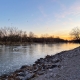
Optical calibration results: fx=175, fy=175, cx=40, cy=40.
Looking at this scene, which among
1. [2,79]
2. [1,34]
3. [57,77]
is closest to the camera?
[57,77]

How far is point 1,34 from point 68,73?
11376 cm

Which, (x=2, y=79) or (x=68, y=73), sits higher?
(x=68, y=73)

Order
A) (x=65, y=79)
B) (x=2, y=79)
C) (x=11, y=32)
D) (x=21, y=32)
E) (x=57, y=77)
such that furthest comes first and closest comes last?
(x=21, y=32) < (x=11, y=32) < (x=2, y=79) < (x=57, y=77) < (x=65, y=79)

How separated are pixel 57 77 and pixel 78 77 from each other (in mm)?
1177

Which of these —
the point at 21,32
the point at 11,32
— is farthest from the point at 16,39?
the point at 21,32

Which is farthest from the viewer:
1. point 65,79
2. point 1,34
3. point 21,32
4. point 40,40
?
point 40,40

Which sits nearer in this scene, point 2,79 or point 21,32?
point 2,79

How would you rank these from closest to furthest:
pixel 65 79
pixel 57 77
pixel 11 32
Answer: pixel 65 79, pixel 57 77, pixel 11 32

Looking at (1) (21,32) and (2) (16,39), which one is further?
(1) (21,32)

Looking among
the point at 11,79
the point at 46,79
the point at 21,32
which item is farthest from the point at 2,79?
the point at 21,32

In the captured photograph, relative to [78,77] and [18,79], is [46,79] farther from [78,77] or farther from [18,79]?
[18,79]

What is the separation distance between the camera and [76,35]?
123750 mm

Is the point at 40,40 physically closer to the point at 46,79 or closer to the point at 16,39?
the point at 16,39

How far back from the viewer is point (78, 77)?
29.7 feet
